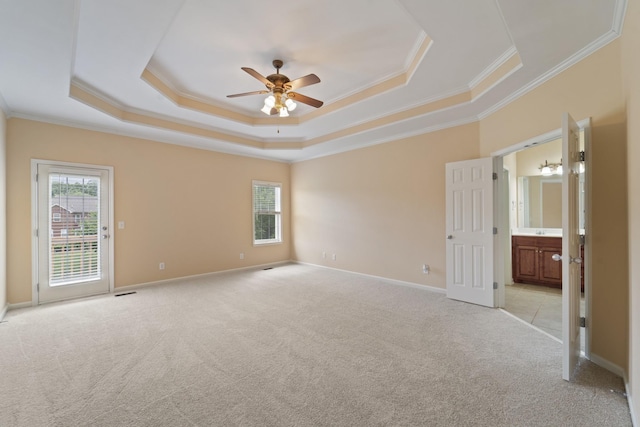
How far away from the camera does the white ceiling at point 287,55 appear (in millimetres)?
2127

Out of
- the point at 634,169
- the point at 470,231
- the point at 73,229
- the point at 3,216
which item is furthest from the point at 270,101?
the point at 3,216

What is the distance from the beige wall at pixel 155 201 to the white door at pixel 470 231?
13.8ft

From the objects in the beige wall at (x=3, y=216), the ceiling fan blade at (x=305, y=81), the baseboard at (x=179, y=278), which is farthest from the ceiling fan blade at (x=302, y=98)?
the baseboard at (x=179, y=278)

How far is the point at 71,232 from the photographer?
13.8ft

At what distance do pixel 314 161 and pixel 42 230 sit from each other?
16.3 ft

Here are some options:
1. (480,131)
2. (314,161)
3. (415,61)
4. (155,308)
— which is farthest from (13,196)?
(480,131)

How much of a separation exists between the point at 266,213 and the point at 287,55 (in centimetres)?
427

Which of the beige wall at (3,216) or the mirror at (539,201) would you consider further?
the mirror at (539,201)

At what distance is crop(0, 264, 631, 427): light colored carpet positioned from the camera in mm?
1817

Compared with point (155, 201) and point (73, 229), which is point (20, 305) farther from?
point (155, 201)

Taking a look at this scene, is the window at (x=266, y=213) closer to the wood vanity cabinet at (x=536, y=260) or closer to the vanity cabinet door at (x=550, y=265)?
the wood vanity cabinet at (x=536, y=260)

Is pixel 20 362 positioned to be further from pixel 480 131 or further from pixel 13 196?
pixel 480 131

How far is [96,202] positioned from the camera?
4.44 meters

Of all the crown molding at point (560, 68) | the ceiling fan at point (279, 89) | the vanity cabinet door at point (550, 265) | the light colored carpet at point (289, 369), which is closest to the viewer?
the light colored carpet at point (289, 369)
